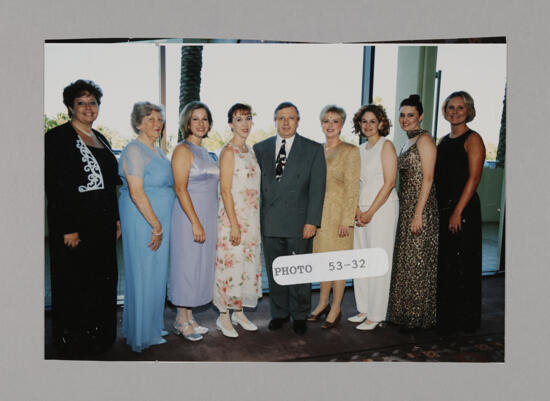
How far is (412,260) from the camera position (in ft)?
8.70

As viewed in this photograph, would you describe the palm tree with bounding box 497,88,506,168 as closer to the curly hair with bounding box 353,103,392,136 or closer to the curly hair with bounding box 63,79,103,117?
the curly hair with bounding box 353,103,392,136

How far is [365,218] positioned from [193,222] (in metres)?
1.11

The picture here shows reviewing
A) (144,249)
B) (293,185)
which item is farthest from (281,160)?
(144,249)

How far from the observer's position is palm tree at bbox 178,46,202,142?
241cm

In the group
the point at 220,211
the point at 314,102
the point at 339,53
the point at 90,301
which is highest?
the point at 339,53

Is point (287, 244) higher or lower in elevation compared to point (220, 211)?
lower

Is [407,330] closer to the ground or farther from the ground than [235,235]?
closer to the ground

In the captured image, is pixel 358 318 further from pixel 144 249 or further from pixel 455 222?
pixel 144 249

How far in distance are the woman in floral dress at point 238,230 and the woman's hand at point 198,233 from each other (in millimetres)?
109

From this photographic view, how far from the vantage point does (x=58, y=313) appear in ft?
8.16

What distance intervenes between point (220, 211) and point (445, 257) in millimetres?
1537

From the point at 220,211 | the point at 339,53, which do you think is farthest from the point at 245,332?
the point at 339,53

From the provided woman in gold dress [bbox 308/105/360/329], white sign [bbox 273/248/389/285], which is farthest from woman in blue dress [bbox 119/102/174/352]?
woman in gold dress [bbox 308/105/360/329]

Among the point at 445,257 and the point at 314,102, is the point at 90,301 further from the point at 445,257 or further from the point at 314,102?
the point at 445,257
